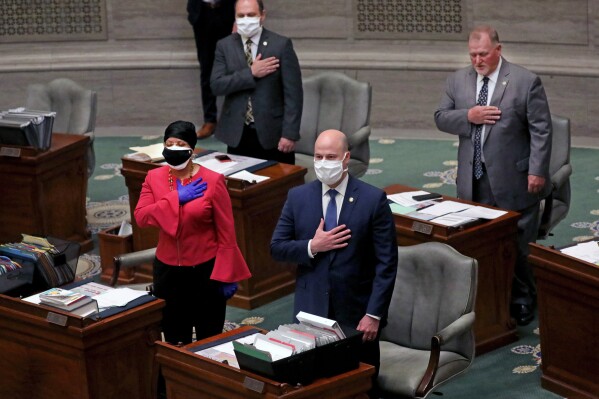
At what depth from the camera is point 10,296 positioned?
20.8 feet

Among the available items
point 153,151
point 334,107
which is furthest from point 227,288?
point 334,107

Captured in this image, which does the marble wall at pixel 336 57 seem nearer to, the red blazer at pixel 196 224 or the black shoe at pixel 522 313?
the black shoe at pixel 522 313

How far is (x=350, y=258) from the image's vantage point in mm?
5840

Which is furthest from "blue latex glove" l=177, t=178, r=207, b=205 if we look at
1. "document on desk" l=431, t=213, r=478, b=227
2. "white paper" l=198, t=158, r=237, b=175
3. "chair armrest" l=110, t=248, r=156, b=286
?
"white paper" l=198, t=158, r=237, b=175

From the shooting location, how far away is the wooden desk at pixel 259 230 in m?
7.99

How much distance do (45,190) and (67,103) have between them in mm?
1189

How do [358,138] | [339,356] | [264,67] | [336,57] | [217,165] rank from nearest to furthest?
[339,356], [217,165], [264,67], [358,138], [336,57]

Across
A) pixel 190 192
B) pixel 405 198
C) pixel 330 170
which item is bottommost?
pixel 405 198

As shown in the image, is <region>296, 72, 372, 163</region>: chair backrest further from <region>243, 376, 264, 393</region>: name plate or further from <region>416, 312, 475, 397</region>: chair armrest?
<region>243, 376, 264, 393</region>: name plate

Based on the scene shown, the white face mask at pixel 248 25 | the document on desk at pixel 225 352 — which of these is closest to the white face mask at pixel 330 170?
the document on desk at pixel 225 352

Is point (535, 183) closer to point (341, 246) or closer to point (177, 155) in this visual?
point (341, 246)

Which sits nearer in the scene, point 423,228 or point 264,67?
point 423,228

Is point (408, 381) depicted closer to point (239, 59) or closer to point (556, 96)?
point (239, 59)

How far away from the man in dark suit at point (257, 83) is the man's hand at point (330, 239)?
2.75m
